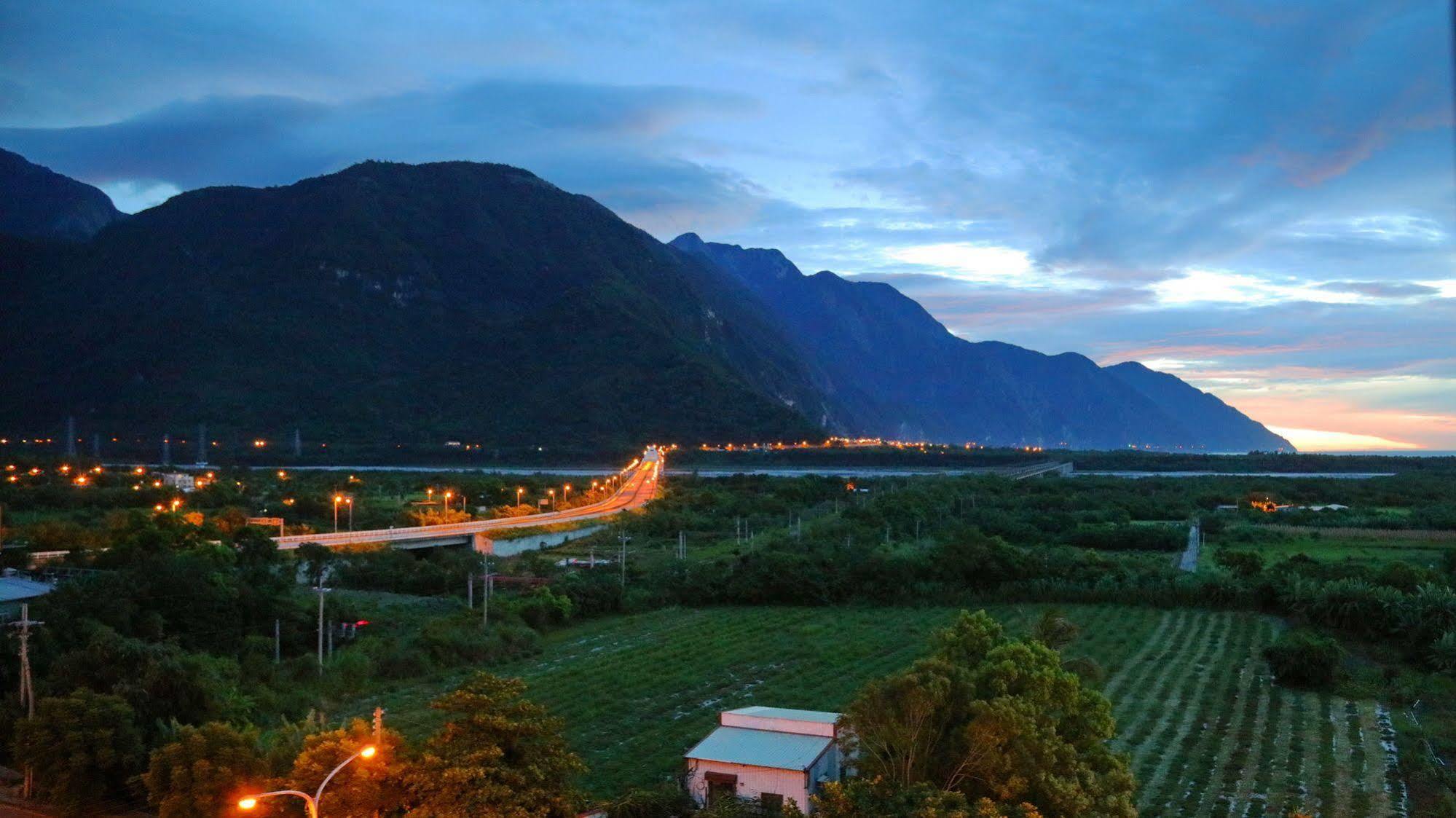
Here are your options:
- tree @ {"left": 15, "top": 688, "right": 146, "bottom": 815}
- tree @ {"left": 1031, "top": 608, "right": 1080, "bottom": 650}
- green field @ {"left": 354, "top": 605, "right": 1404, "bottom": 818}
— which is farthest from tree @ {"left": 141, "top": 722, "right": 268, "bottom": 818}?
tree @ {"left": 1031, "top": 608, "right": 1080, "bottom": 650}

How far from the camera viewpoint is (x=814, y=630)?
39562 mm

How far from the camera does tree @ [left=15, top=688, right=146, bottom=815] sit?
20719 mm

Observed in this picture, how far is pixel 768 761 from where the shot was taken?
1956cm

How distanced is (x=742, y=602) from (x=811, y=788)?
27.6 m

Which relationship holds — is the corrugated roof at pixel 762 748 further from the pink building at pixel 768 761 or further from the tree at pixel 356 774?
the tree at pixel 356 774

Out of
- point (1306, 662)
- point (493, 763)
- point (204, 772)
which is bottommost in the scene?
point (1306, 662)

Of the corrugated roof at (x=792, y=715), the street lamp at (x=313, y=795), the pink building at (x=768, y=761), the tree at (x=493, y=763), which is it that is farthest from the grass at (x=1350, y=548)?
the street lamp at (x=313, y=795)

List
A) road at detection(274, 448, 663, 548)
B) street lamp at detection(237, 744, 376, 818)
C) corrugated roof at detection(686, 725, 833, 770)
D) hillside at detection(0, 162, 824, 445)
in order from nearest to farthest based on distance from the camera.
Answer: street lamp at detection(237, 744, 376, 818) < corrugated roof at detection(686, 725, 833, 770) < road at detection(274, 448, 663, 548) < hillside at detection(0, 162, 824, 445)

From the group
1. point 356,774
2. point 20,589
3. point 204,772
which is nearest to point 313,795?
point 356,774

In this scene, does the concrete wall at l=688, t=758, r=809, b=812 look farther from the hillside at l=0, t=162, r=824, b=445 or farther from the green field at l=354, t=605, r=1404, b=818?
the hillside at l=0, t=162, r=824, b=445

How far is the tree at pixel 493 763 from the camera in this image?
15.7 metres

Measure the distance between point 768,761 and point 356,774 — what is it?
23.8 feet

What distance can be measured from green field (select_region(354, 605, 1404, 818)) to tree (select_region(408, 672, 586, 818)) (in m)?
4.94

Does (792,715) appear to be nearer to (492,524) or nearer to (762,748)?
(762,748)
